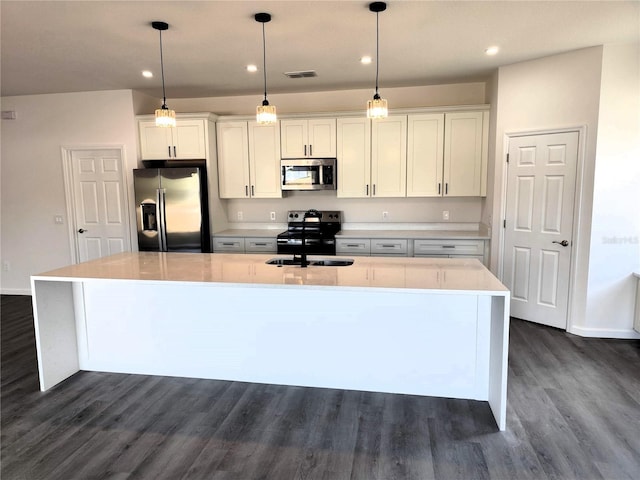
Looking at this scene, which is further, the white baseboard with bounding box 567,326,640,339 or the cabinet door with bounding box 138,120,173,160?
the cabinet door with bounding box 138,120,173,160

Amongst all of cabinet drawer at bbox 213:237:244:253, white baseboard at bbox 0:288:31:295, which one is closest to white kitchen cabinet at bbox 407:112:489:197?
cabinet drawer at bbox 213:237:244:253

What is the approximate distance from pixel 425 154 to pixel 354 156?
846mm

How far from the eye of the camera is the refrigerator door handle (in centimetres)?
461

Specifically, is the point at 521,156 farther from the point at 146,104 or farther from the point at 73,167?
the point at 73,167

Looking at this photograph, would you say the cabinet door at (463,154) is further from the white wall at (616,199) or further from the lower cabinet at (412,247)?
the white wall at (616,199)

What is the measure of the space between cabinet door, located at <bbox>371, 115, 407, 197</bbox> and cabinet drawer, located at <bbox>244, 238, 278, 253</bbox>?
4.59ft

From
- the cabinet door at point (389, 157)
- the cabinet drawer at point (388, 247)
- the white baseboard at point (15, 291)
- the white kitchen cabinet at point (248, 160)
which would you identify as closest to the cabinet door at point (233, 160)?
the white kitchen cabinet at point (248, 160)

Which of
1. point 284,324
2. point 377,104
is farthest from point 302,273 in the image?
point 377,104

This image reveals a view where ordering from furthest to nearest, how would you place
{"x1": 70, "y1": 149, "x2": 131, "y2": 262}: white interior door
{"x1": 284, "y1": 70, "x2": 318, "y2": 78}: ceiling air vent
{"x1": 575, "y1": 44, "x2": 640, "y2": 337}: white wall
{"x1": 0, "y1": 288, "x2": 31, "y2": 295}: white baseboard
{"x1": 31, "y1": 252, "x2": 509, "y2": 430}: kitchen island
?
{"x1": 0, "y1": 288, "x2": 31, "y2": 295}: white baseboard < {"x1": 70, "y1": 149, "x2": 131, "y2": 262}: white interior door < {"x1": 284, "y1": 70, "x2": 318, "y2": 78}: ceiling air vent < {"x1": 575, "y1": 44, "x2": 640, "y2": 337}: white wall < {"x1": 31, "y1": 252, "x2": 509, "y2": 430}: kitchen island

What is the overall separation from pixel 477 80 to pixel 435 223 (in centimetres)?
177

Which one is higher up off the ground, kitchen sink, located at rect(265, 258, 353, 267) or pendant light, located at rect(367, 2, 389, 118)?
pendant light, located at rect(367, 2, 389, 118)

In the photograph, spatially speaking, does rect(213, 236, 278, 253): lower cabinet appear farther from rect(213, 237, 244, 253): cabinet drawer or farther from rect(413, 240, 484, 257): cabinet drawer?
rect(413, 240, 484, 257): cabinet drawer

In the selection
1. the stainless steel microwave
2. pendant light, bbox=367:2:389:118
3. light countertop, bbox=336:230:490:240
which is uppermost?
pendant light, bbox=367:2:389:118

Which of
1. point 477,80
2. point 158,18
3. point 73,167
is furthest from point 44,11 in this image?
point 477,80
